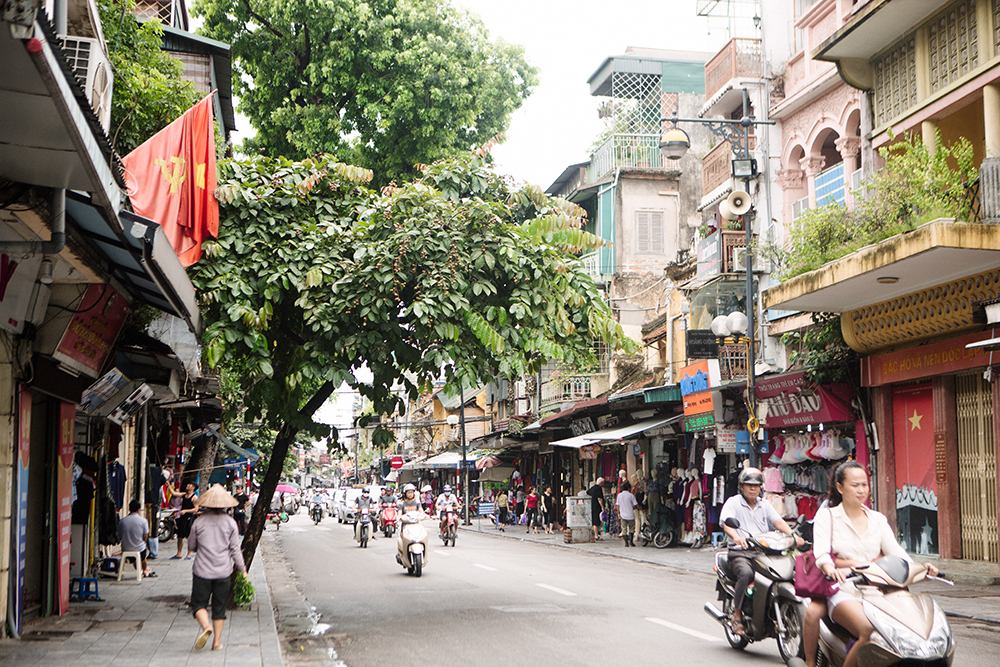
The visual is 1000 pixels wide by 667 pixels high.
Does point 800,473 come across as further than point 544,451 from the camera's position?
No

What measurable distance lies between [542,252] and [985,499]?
876 centimetres

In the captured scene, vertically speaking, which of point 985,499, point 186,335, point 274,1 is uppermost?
point 274,1

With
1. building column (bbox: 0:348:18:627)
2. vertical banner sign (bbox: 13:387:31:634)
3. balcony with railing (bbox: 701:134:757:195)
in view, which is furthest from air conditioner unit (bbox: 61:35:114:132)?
balcony with railing (bbox: 701:134:757:195)

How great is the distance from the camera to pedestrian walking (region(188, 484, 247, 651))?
379 inches

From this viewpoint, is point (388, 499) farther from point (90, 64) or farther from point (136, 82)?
point (90, 64)

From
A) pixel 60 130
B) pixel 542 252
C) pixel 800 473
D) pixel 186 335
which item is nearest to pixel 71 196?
pixel 60 130

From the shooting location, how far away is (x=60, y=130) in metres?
5.23

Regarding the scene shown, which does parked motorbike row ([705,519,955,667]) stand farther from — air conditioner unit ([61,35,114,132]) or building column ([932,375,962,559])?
building column ([932,375,962,559])

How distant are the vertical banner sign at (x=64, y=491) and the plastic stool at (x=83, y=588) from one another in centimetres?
106

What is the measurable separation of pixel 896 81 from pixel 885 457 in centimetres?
661

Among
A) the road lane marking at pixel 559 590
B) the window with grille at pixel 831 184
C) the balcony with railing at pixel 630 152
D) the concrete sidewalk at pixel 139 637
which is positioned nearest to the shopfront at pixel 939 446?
the window with grille at pixel 831 184

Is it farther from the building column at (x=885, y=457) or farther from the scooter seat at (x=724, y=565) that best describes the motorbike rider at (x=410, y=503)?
the scooter seat at (x=724, y=565)

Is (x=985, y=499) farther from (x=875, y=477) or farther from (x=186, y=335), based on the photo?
(x=186, y=335)

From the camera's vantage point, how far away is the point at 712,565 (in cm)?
1970
